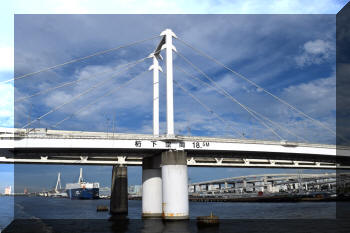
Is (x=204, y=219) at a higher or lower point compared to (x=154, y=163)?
lower

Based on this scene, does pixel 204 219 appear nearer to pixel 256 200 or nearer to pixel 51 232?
pixel 51 232

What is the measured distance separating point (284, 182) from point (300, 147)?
147368 millimetres

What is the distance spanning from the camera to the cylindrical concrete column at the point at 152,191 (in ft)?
162

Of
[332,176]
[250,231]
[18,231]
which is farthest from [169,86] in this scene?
[332,176]

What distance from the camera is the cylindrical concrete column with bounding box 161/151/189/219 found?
41344 mm

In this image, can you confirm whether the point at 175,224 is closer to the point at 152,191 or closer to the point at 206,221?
the point at 206,221

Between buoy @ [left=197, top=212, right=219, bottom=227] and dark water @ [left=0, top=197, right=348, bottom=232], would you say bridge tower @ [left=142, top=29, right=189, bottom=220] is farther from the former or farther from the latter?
buoy @ [left=197, top=212, right=219, bottom=227]

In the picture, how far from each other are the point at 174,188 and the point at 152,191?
903 cm

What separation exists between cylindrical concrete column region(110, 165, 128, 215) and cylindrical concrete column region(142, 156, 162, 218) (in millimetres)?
16000

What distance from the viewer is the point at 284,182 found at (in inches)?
7456

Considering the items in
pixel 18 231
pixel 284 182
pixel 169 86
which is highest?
pixel 169 86

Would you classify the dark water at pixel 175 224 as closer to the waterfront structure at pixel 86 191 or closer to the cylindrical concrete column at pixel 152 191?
the cylindrical concrete column at pixel 152 191

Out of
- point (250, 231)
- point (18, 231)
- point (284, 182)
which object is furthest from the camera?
point (284, 182)

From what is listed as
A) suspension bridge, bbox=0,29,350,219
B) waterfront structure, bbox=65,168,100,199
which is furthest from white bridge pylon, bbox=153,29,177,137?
waterfront structure, bbox=65,168,100,199
